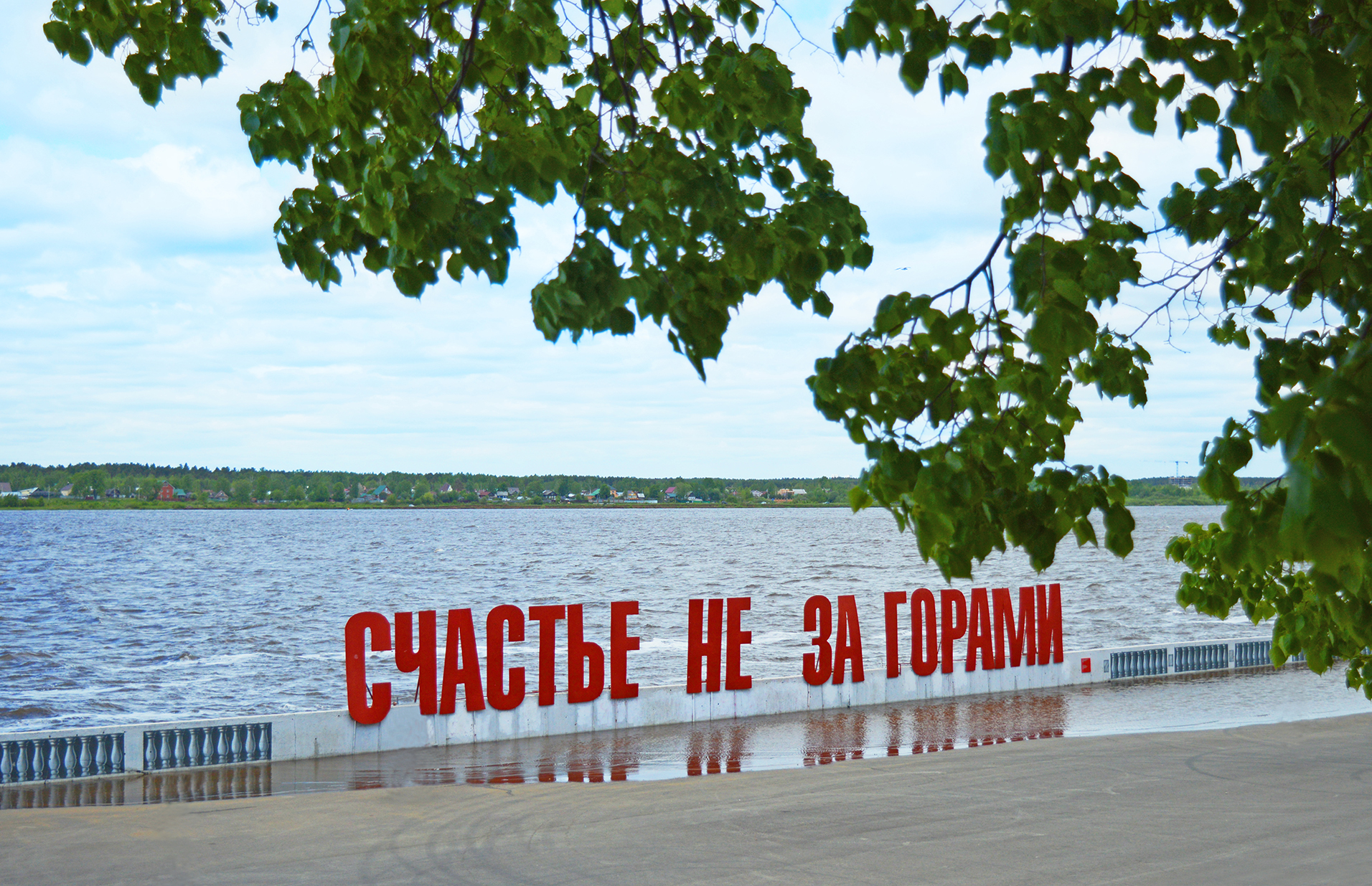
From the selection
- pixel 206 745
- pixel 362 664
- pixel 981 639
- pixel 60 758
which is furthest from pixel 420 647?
pixel 981 639

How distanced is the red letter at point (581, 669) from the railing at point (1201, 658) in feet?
58.3

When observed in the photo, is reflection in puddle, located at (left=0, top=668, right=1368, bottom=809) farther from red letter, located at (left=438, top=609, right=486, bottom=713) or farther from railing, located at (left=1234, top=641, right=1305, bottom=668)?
railing, located at (left=1234, top=641, right=1305, bottom=668)

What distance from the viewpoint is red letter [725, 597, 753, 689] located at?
22.6m

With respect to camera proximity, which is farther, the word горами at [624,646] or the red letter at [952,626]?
the red letter at [952,626]

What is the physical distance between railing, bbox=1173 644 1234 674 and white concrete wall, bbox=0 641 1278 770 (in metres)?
3.97

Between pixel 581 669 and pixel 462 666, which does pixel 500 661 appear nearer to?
pixel 462 666

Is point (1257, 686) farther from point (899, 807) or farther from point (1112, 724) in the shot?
point (899, 807)

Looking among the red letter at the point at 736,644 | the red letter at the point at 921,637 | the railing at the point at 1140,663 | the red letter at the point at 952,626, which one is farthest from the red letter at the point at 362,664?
the railing at the point at 1140,663

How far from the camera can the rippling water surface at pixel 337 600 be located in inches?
1516

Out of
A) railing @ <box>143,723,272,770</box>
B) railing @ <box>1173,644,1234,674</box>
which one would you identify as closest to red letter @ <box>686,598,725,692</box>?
railing @ <box>143,723,272,770</box>

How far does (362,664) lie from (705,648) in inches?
302

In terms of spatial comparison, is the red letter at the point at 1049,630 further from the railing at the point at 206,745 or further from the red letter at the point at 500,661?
the railing at the point at 206,745

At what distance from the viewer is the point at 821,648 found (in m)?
24.9

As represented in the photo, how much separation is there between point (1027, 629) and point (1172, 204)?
2386 cm
